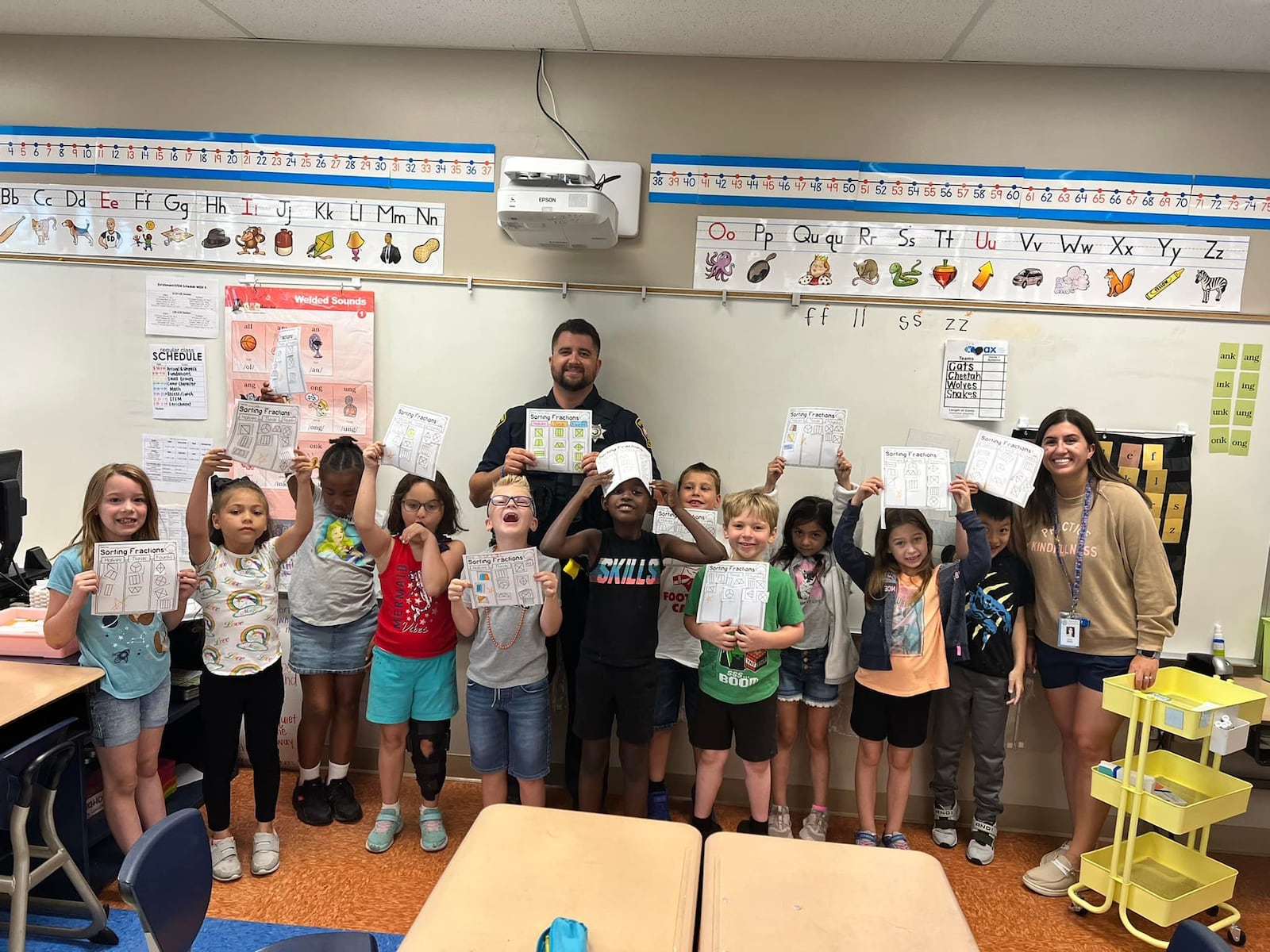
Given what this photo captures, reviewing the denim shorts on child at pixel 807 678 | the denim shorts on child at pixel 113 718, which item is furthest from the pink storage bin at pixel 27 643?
the denim shorts on child at pixel 807 678

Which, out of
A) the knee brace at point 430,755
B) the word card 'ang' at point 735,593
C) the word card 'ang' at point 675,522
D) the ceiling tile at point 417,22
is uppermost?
the ceiling tile at point 417,22

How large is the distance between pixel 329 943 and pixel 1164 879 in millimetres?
2656

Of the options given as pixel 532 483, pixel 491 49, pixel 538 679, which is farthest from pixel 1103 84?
pixel 538 679

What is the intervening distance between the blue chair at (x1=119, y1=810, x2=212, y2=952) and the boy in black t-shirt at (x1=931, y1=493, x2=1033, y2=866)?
8.00 feet

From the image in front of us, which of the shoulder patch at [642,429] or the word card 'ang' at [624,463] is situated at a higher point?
the shoulder patch at [642,429]

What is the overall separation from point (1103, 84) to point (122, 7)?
3773 mm

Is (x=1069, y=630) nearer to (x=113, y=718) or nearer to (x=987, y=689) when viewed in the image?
(x=987, y=689)

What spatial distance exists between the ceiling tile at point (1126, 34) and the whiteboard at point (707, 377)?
0.95 meters

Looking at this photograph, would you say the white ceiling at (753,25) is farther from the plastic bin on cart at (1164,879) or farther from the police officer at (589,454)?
the plastic bin on cart at (1164,879)

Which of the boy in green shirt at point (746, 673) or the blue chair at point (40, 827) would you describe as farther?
the boy in green shirt at point (746, 673)

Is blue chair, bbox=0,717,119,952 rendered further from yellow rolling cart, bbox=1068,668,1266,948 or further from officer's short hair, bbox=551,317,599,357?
yellow rolling cart, bbox=1068,668,1266,948

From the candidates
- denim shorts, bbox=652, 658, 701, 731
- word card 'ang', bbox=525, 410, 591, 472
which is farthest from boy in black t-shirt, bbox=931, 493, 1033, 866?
word card 'ang', bbox=525, 410, 591, 472

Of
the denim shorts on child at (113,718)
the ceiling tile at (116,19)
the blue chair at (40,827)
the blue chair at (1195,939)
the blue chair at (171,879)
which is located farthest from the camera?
the ceiling tile at (116,19)

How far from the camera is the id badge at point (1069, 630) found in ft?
8.66
